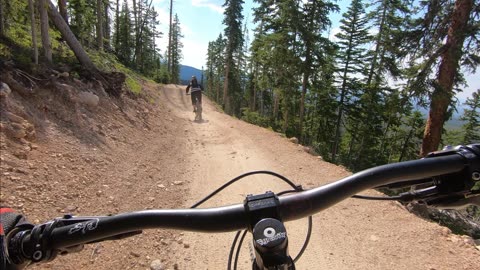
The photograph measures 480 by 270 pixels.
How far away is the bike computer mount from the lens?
870mm

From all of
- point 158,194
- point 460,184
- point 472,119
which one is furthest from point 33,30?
point 472,119

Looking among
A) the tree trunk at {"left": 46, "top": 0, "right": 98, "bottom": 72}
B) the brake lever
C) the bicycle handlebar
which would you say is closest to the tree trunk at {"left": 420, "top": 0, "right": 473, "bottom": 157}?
the brake lever

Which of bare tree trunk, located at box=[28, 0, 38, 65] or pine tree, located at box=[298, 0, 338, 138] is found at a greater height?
pine tree, located at box=[298, 0, 338, 138]

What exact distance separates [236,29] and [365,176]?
3620 centimetres

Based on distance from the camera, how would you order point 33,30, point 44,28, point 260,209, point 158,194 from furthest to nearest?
point 44,28
point 33,30
point 158,194
point 260,209

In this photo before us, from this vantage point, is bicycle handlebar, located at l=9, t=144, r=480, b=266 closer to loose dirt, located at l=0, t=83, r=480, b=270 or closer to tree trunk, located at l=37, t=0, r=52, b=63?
loose dirt, located at l=0, t=83, r=480, b=270

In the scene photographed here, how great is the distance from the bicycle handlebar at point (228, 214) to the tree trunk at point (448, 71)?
954 centimetres

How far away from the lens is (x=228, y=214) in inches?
42.4

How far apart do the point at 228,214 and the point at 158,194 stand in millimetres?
5752

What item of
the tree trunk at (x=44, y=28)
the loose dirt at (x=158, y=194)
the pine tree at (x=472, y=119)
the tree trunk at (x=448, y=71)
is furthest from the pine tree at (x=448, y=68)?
the pine tree at (x=472, y=119)

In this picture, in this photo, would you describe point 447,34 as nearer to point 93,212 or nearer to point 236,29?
point 93,212

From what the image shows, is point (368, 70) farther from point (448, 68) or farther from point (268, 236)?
point (268, 236)

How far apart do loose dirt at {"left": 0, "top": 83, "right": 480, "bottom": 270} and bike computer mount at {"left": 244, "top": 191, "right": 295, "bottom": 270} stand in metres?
3.74

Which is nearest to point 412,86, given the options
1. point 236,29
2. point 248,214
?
point 248,214
